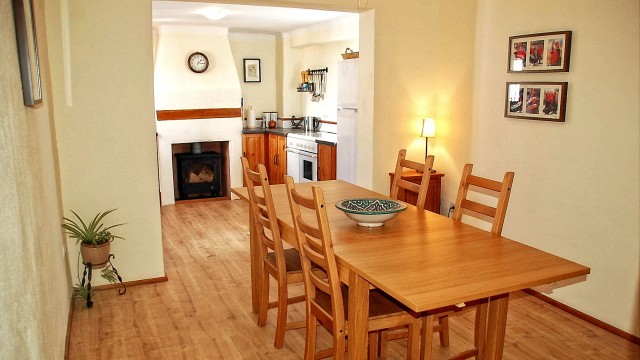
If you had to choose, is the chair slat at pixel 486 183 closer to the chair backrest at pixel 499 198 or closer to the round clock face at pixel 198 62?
the chair backrest at pixel 499 198

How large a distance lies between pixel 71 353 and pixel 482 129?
3.28 meters

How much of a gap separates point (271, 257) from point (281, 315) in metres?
0.35

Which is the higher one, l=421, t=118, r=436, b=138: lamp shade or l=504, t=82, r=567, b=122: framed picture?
l=504, t=82, r=567, b=122: framed picture

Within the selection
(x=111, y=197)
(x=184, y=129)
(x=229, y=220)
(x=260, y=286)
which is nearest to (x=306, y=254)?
(x=260, y=286)

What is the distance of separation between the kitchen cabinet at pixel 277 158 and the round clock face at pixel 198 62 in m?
1.29

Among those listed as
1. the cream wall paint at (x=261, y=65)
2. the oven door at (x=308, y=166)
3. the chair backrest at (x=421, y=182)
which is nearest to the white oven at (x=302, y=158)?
the oven door at (x=308, y=166)

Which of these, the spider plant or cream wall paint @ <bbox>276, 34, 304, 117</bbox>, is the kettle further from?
the spider plant

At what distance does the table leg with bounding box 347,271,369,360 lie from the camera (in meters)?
2.20

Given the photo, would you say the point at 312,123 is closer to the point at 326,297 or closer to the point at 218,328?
the point at 218,328

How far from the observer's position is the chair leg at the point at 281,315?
299 cm

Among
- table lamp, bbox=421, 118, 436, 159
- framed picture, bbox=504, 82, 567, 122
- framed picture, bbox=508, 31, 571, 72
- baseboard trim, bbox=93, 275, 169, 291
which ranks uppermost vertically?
framed picture, bbox=508, 31, 571, 72

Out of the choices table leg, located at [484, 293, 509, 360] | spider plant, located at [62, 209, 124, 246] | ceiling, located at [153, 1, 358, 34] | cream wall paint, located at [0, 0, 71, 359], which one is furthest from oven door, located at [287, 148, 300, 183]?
cream wall paint, located at [0, 0, 71, 359]

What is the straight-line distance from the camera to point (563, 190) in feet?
11.8

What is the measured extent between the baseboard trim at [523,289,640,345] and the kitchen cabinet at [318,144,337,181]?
287 cm
